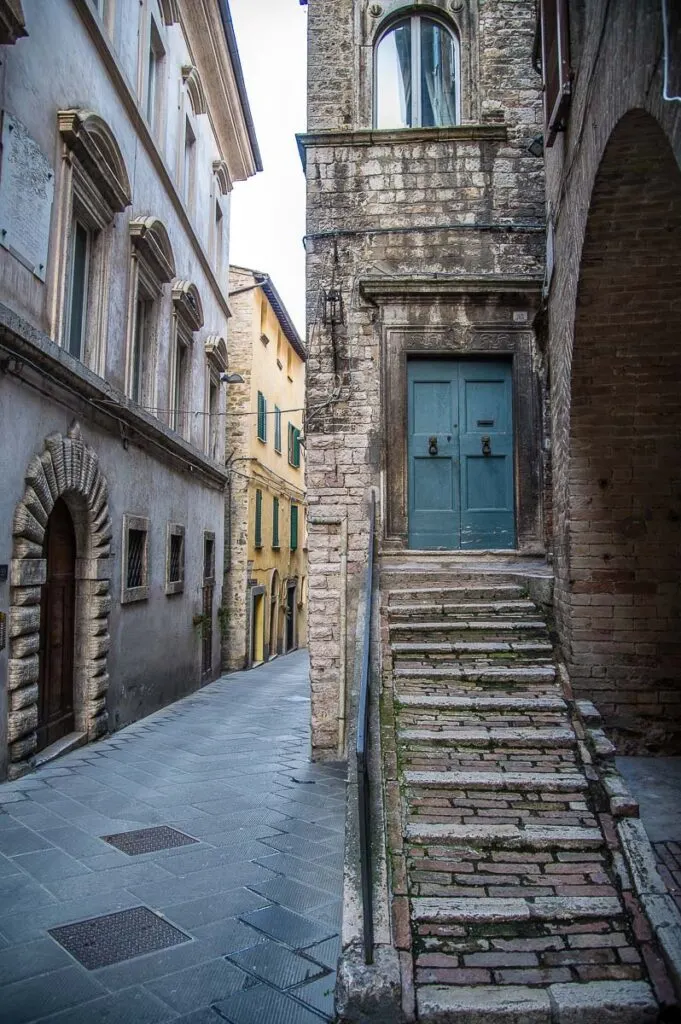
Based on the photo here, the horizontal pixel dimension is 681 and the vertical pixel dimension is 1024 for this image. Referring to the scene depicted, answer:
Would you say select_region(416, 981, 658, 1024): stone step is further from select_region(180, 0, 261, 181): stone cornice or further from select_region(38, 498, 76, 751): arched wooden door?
select_region(180, 0, 261, 181): stone cornice

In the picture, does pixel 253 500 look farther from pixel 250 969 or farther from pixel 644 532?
pixel 250 969

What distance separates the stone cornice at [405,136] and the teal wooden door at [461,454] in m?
2.34

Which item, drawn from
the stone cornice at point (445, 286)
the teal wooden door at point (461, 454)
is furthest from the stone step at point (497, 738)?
the stone cornice at point (445, 286)

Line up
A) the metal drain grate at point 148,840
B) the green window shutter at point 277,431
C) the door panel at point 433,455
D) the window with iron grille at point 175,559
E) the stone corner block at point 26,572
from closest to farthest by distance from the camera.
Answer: the metal drain grate at point 148,840 < the stone corner block at point 26,572 < the door panel at point 433,455 < the window with iron grille at point 175,559 < the green window shutter at point 277,431

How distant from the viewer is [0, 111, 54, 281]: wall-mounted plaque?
6062 mm

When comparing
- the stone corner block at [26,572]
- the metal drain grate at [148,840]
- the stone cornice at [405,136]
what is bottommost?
the metal drain grate at [148,840]

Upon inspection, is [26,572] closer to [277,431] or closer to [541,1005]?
[541,1005]

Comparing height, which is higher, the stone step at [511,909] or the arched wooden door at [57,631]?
the arched wooden door at [57,631]

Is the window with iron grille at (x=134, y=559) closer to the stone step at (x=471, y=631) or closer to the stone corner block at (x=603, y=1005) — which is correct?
the stone step at (x=471, y=631)

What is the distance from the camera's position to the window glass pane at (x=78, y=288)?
26.3 ft

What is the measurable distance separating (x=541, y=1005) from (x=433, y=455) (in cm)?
533

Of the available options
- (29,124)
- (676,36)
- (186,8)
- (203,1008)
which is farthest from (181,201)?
(203,1008)

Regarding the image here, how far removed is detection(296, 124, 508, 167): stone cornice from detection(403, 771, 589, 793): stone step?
648 cm

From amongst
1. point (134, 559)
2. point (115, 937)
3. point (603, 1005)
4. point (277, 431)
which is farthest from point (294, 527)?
point (603, 1005)
